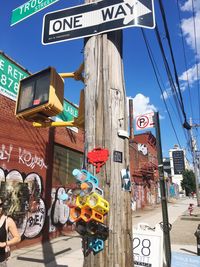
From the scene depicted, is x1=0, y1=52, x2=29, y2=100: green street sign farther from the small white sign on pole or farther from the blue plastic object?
the blue plastic object

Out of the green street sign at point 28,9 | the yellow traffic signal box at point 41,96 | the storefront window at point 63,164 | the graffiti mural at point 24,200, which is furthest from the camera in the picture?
the storefront window at point 63,164

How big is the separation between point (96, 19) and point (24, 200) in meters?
7.62

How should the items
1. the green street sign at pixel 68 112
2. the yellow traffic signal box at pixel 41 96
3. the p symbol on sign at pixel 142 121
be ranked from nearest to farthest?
the yellow traffic signal box at pixel 41 96, the p symbol on sign at pixel 142 121, the green street sign at pixel 68 112

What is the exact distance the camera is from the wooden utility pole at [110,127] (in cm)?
229

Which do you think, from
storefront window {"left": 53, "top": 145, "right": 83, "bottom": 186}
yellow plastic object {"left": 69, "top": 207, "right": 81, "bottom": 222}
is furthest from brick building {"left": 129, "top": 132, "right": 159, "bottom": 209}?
yellow plastic object {"left": 69, "top": 207, "right": 81, "bottom": 222}

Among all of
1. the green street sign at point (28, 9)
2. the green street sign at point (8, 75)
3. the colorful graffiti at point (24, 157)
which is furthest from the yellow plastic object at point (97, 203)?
the green street sign at point (8, 75)

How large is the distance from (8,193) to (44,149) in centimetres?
261

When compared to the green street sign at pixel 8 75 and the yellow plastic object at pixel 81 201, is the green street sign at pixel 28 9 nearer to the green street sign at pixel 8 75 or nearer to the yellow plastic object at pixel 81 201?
the yellow plastic object at pixel 81 201

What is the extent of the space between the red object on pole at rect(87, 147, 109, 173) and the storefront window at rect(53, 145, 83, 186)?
920 cm

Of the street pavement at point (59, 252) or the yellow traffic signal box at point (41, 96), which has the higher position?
the yellow traffic signal box at point (41, 96)

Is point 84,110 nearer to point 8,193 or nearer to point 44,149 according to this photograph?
point 8,193

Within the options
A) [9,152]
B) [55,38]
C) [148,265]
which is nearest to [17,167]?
[9,152]

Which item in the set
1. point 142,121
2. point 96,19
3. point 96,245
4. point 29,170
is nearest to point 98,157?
point 96,245

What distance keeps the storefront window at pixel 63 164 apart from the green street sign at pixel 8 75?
137 inches
